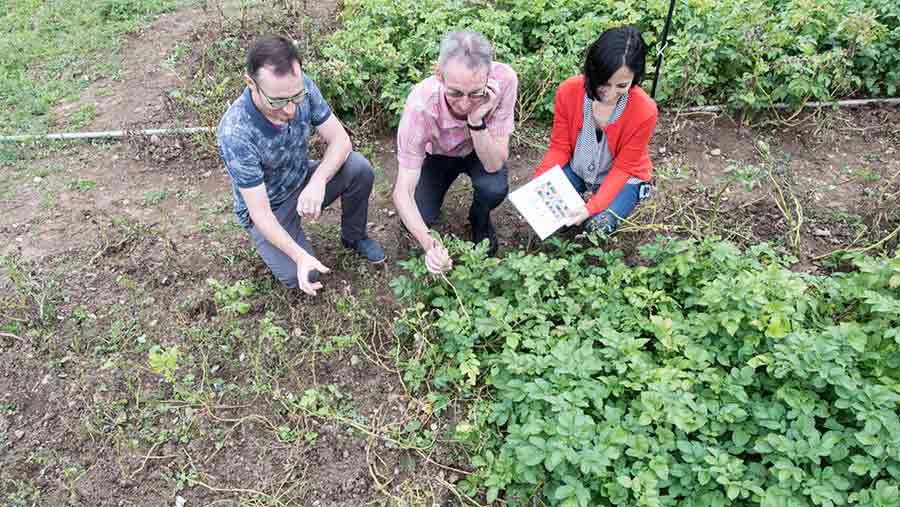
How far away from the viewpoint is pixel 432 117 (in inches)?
109

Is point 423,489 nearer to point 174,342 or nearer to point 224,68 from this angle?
point 174,342

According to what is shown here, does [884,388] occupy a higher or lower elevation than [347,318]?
higher

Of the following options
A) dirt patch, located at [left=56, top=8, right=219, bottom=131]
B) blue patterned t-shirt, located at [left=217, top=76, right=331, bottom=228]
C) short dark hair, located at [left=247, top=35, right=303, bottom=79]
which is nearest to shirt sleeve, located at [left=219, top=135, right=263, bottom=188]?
blue patterned t-shirt, located at [left=217, top=76, right=331, bottom=228]

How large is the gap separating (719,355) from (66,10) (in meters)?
6.18

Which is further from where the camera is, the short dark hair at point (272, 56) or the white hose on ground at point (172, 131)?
the white hose on ground at point (172, 131)

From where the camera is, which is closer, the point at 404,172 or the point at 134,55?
the point at 404,172

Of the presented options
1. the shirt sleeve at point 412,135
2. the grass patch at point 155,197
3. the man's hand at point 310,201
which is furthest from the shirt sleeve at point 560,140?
the grass patch at point 155,197

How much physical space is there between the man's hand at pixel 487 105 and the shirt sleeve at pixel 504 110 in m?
0.07

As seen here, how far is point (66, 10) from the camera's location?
18.6 feet

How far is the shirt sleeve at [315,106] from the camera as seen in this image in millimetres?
2850

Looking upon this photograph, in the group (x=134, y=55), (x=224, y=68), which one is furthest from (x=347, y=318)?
(x=134, y=55)

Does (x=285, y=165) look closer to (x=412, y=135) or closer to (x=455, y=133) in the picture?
(x=412, y=135)

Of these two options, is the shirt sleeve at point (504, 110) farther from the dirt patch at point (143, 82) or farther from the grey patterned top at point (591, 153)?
the dirt patch at point (143, 82)

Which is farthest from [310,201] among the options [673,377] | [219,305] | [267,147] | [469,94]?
[673,377]
